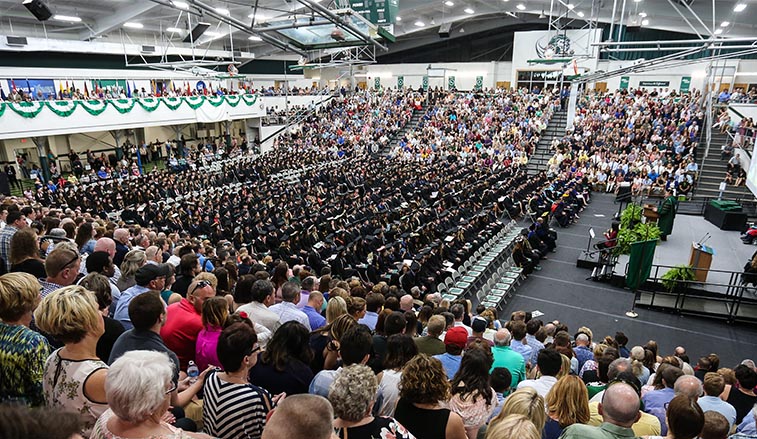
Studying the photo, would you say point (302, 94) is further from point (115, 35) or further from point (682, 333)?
point (682, 333)

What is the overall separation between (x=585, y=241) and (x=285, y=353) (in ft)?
45.9

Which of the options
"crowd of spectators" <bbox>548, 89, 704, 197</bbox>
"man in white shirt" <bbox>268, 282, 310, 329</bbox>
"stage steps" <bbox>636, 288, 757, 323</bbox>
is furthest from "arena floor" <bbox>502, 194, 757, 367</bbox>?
"crowd of spectators" <bbox>548, 89, 704, 197</bbox>

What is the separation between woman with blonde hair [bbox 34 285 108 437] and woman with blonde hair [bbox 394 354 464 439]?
1624 millimetres

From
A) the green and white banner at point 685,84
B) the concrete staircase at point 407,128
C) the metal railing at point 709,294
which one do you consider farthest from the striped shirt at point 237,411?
the green and white banner at point 685,84

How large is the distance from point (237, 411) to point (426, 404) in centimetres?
109

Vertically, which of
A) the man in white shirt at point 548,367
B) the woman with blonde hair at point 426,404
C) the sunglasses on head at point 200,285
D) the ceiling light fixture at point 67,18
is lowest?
the man in white shirt at point 548,367

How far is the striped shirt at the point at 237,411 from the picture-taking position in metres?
2.43

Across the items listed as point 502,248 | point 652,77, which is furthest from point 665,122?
point 502,248

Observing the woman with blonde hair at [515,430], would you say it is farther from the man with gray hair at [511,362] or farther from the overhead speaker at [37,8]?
the overhead speaker at [37,8]

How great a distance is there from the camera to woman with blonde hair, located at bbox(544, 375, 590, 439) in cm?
311

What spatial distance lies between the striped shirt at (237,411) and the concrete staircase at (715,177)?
21057 millimetres

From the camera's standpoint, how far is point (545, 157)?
2606 cm

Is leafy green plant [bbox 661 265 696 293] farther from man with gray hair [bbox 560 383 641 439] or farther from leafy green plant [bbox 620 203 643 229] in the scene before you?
man with gray hair [bbox 560 383 641 439]

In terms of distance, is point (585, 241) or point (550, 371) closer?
point (550, 371)
